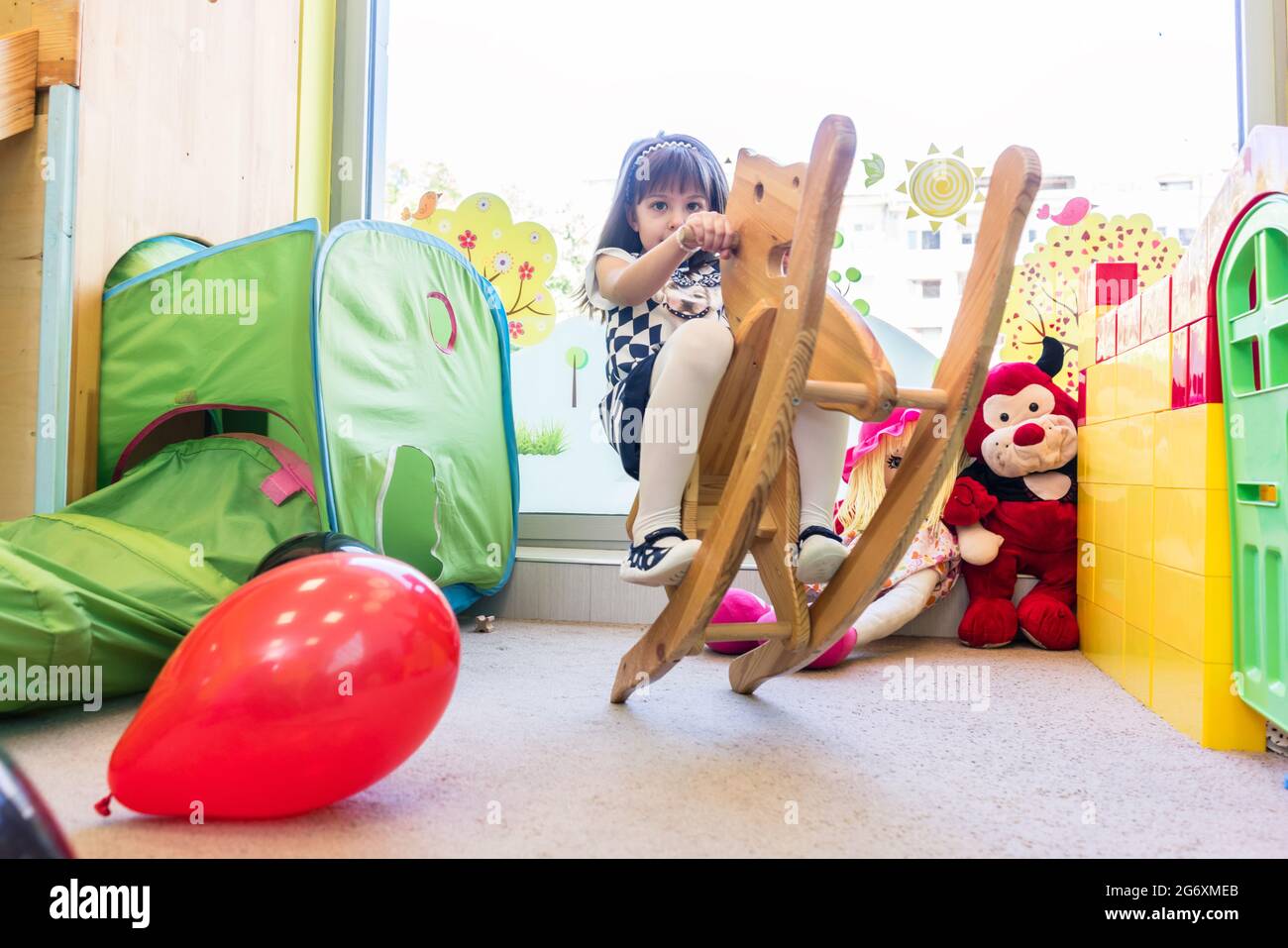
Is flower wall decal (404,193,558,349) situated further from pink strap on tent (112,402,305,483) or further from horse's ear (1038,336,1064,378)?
horse's ear (1038,336,1064,378)

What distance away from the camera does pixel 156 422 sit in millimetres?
1547

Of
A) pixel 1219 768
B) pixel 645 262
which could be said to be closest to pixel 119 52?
pixel 645 262

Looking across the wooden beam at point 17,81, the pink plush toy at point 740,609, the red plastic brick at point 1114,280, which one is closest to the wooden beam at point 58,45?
the wooden beam at point 17,81

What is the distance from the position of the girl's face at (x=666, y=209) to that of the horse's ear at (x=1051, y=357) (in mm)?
869

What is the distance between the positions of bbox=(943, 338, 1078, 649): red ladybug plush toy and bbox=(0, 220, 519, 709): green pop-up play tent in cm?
99

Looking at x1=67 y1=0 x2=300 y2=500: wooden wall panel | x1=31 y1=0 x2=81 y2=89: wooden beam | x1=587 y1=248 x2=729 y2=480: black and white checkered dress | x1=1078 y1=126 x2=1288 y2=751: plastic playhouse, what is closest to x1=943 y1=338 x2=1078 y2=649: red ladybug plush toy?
x1=1078 y1=126 x2=1288 y2=751: plastic playhouse

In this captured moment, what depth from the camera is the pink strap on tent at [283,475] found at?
1504 millimetres

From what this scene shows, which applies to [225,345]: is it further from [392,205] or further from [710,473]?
[392,205]

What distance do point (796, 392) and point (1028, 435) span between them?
102 cm

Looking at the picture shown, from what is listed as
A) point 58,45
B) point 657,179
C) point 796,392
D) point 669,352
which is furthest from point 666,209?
point 58,45

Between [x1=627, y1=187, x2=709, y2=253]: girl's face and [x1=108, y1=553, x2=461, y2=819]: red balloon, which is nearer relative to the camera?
[x1=108, y1=553, x2=461, y2=819]: red balloon

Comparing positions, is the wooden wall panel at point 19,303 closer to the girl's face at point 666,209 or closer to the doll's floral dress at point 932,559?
the girl's face at point 666,209

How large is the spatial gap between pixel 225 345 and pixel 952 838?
1.29 meters

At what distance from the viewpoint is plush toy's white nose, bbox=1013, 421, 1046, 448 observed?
5.76ft
